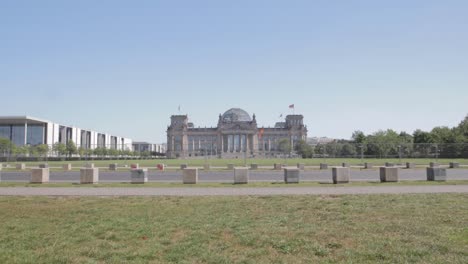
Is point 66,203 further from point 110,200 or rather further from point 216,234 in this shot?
point 216,234

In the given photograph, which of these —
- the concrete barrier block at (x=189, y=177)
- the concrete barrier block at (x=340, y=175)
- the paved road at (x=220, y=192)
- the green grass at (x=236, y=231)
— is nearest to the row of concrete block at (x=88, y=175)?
the concrete barrier block at (x=189, y=177)

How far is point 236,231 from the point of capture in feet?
27.0

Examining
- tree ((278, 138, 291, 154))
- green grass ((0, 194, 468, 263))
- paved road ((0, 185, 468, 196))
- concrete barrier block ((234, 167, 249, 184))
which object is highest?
tree ((278, 138, 291, 154))

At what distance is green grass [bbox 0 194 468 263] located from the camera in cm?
650

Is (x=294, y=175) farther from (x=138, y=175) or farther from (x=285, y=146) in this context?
(x=285, y=146)

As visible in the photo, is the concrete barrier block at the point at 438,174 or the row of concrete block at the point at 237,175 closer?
the row of concrete block at the point at 237,175

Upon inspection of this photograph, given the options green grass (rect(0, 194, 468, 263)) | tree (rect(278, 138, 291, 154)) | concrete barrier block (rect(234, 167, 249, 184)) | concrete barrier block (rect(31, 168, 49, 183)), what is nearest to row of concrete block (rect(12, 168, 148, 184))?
concrete barrier block (rect(31, 168, 49, 183))

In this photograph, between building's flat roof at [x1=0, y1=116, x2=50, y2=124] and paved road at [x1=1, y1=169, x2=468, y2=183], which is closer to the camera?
paved road at [x1=1, y1=169, x2=468, y2=183]

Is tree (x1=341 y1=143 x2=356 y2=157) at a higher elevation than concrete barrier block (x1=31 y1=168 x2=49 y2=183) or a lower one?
higher

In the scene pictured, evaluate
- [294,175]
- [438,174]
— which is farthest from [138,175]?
[438,174]

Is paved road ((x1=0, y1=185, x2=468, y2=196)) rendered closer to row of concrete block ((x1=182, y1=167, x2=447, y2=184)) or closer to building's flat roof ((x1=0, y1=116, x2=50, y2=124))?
row of concrete block ((x1=182, y1=167, x2=447, y2=184))

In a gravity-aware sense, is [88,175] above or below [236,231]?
above

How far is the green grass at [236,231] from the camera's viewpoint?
6.50 meters

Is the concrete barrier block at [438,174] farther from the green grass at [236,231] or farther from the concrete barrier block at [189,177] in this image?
the concrete barrier block at [189,177]
